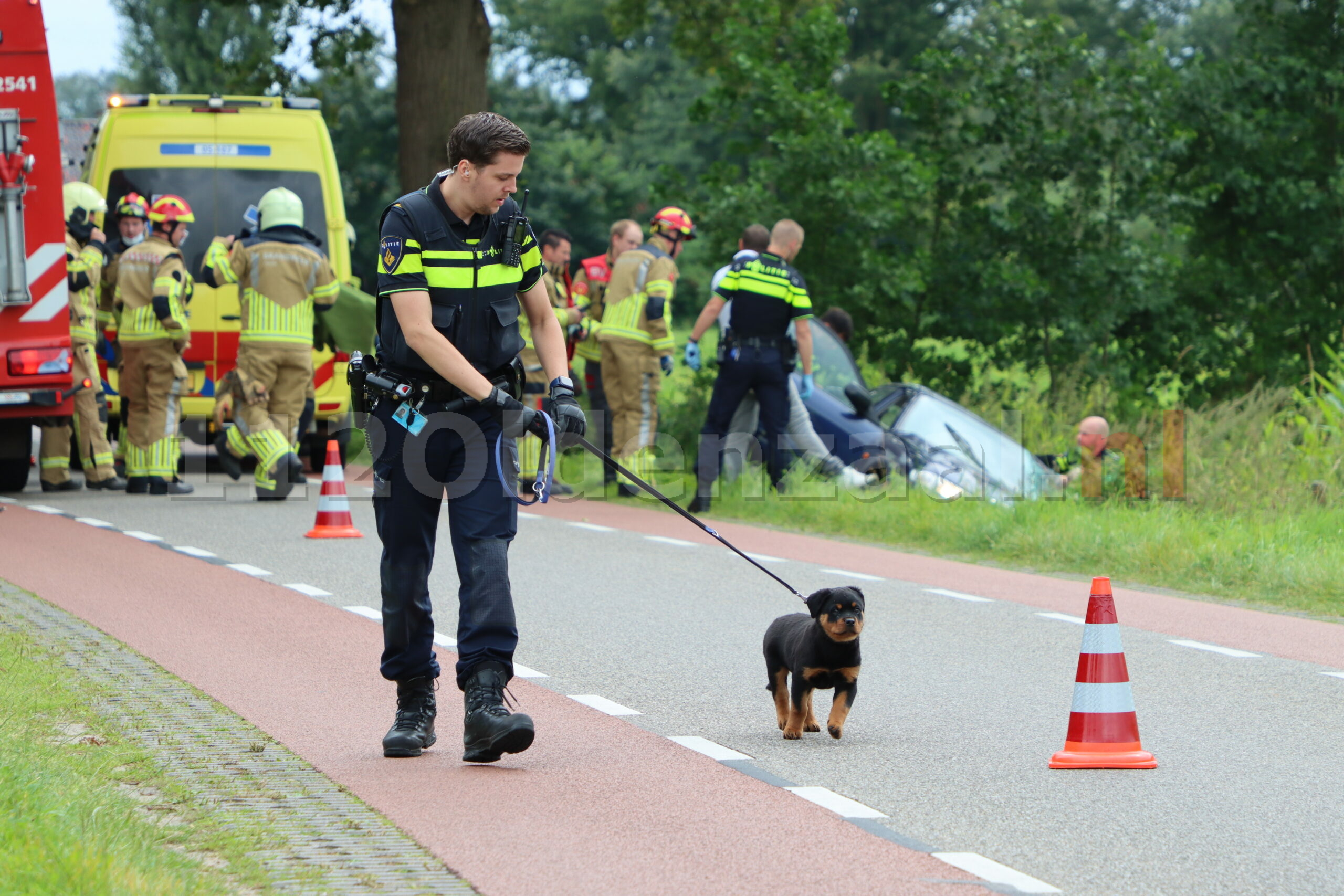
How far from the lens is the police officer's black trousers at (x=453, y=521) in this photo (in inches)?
235

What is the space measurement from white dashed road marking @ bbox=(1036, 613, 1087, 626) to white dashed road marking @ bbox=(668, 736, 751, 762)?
3.40 m

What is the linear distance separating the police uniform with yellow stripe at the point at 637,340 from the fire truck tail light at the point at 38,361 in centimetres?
430

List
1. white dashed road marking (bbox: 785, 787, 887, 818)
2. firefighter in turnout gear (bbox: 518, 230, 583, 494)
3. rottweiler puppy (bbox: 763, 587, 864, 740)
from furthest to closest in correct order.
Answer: firefighter in turnout gear (bbox: 518, 230, 583, 494), rottweiler puppy (bbox: 763, 587, 864, 740), white dashed road marking (bbox: 785, 787, 887, 818)

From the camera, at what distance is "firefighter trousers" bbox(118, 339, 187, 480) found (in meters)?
15.1

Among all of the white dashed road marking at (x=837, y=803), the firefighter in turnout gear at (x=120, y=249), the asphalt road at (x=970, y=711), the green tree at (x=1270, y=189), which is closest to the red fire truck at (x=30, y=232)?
the firefighter in turnout gear at (x=120, y=249)

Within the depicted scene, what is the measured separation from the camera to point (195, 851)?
15.6ft

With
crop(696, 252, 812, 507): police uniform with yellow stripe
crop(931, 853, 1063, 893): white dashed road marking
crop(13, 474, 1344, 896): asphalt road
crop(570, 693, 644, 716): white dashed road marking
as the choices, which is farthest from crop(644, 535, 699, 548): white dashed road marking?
crop(931, 853, 1063, 893): white dashed road marking

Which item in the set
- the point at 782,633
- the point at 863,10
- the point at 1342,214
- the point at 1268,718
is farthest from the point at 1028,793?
the point at 863,10

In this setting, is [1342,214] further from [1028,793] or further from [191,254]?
[1028,793]

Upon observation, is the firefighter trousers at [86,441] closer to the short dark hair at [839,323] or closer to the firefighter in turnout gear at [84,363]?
the firefighter in turnout gear at [84,363]

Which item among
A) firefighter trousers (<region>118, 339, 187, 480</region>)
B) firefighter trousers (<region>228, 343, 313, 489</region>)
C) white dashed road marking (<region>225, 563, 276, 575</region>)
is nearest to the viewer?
white dashed road marking (<region>225, 563, 276, 575</region>)

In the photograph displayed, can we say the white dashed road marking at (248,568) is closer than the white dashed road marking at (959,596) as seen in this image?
No

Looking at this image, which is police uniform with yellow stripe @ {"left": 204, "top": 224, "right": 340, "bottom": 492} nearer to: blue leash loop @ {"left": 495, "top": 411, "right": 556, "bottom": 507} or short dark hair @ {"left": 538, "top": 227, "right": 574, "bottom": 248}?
short dark hair @ {"left": 538, "top": 227, "right": 574, "bottom": 248}

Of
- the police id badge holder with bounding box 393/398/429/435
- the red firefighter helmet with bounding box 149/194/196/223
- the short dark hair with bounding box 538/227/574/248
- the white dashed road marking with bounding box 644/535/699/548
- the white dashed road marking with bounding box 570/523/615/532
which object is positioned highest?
the red firefighter helmet with bounding box 149/194/196/223
